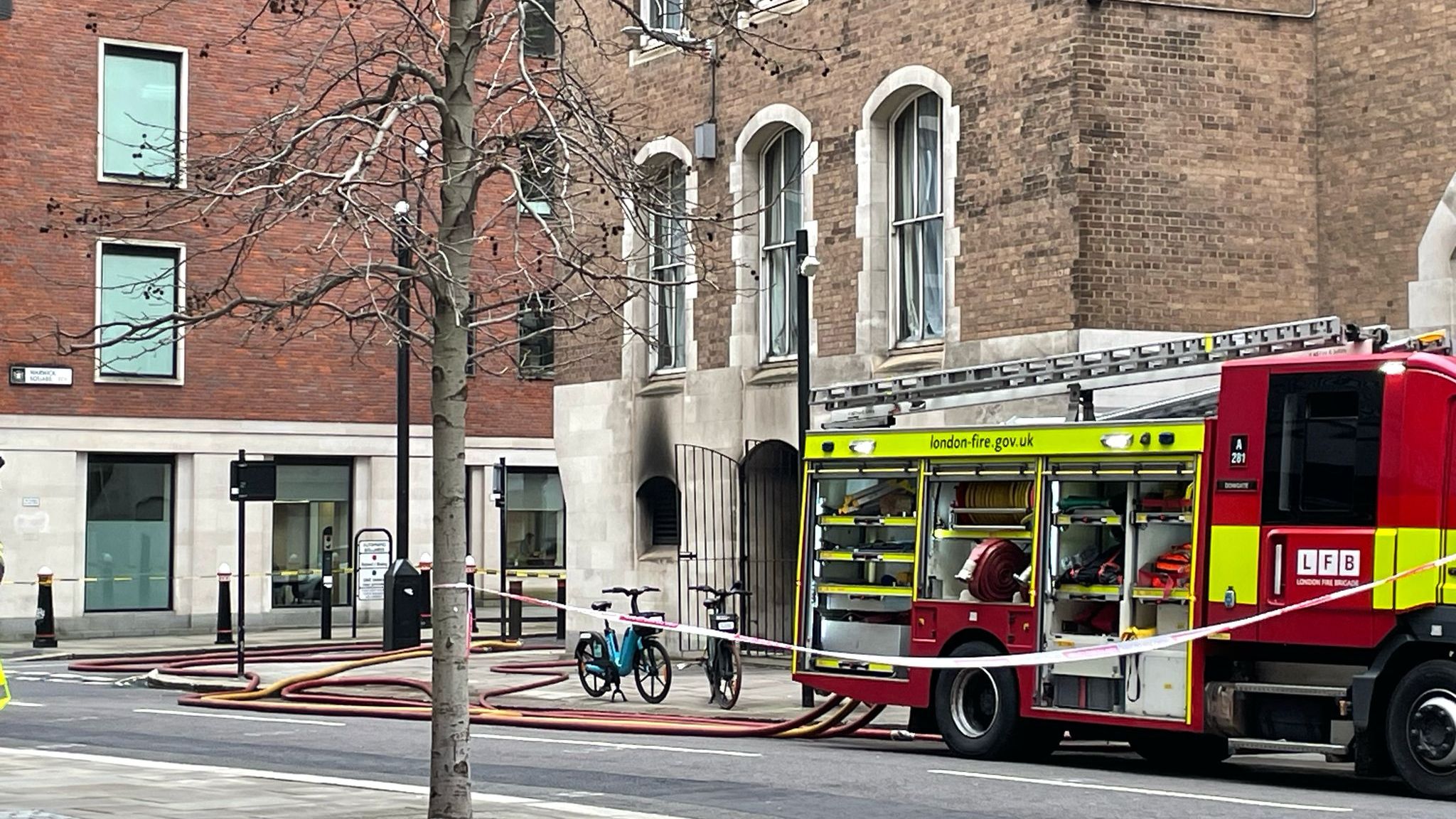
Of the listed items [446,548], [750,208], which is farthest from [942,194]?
[446,548]

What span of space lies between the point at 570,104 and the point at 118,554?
27.2 meters

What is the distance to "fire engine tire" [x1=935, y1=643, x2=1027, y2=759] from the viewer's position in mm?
15453

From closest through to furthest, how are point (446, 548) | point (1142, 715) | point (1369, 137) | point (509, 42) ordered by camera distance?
point (446, 548)
point (509, 42)
point (1142, 715)
point (1369, 137)

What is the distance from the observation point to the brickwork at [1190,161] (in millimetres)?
20547

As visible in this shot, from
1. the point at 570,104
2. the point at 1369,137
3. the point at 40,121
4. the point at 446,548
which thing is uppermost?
the point at 40,121

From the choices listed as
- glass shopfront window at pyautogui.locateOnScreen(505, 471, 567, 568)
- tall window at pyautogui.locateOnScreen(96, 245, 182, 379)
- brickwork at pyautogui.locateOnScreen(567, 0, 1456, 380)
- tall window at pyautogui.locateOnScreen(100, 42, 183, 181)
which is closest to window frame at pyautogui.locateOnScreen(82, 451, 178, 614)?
tall window at pyautogui.locateOnScreen(96, 245, 182, 379)

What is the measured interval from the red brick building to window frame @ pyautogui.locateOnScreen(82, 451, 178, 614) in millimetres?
35

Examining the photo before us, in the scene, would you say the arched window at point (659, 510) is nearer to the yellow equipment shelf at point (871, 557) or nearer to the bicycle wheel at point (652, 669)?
the bicycle wheel at point (652, 669)

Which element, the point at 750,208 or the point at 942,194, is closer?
the point at 942,194

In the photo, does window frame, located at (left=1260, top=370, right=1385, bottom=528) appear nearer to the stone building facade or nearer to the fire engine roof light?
the fire engine roof light

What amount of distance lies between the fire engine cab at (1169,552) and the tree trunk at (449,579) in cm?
543

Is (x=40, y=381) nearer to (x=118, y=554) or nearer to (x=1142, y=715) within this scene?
(x=118, y=554)

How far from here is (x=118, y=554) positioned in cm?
3644

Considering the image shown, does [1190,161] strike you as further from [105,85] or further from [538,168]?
[105,85]
